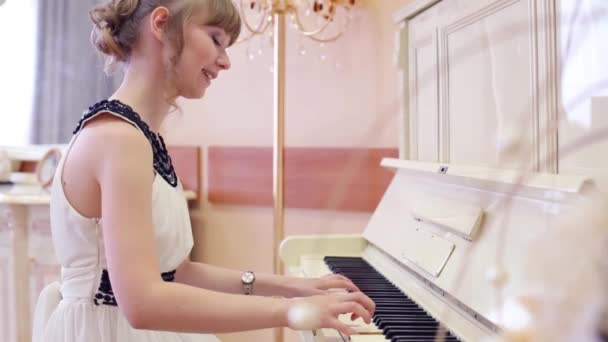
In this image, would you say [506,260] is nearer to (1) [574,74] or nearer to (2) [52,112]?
(1) [574,74]

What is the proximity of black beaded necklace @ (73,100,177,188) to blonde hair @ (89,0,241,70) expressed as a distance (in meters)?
0.10

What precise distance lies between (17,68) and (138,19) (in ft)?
5.72

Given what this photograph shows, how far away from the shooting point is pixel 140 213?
28.0 inches

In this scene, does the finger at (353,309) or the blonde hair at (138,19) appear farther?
the blonde hair at (138,19)

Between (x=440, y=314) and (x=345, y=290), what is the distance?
150 millimetres

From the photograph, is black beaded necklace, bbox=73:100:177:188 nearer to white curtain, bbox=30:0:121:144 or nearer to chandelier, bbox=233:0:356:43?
chandelier, bbox=233:0:356:43

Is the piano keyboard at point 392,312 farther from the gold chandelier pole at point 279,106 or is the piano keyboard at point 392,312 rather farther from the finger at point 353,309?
the gold chandelier pole at point 279,106

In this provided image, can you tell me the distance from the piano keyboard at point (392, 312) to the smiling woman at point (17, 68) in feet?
5.69

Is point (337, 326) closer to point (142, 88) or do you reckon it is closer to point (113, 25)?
point (142, 88)

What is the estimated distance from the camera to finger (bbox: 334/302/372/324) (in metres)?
0.66

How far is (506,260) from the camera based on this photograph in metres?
0.26

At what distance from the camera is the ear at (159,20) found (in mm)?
803

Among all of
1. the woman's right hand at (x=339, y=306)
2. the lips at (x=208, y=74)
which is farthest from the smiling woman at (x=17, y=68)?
the woman's right hand at (x=339, y=306)

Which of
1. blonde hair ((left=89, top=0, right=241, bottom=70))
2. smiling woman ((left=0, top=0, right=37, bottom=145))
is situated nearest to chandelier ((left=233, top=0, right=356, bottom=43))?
smiling woman ((left=0, top=0, right=37, bottom=145))
